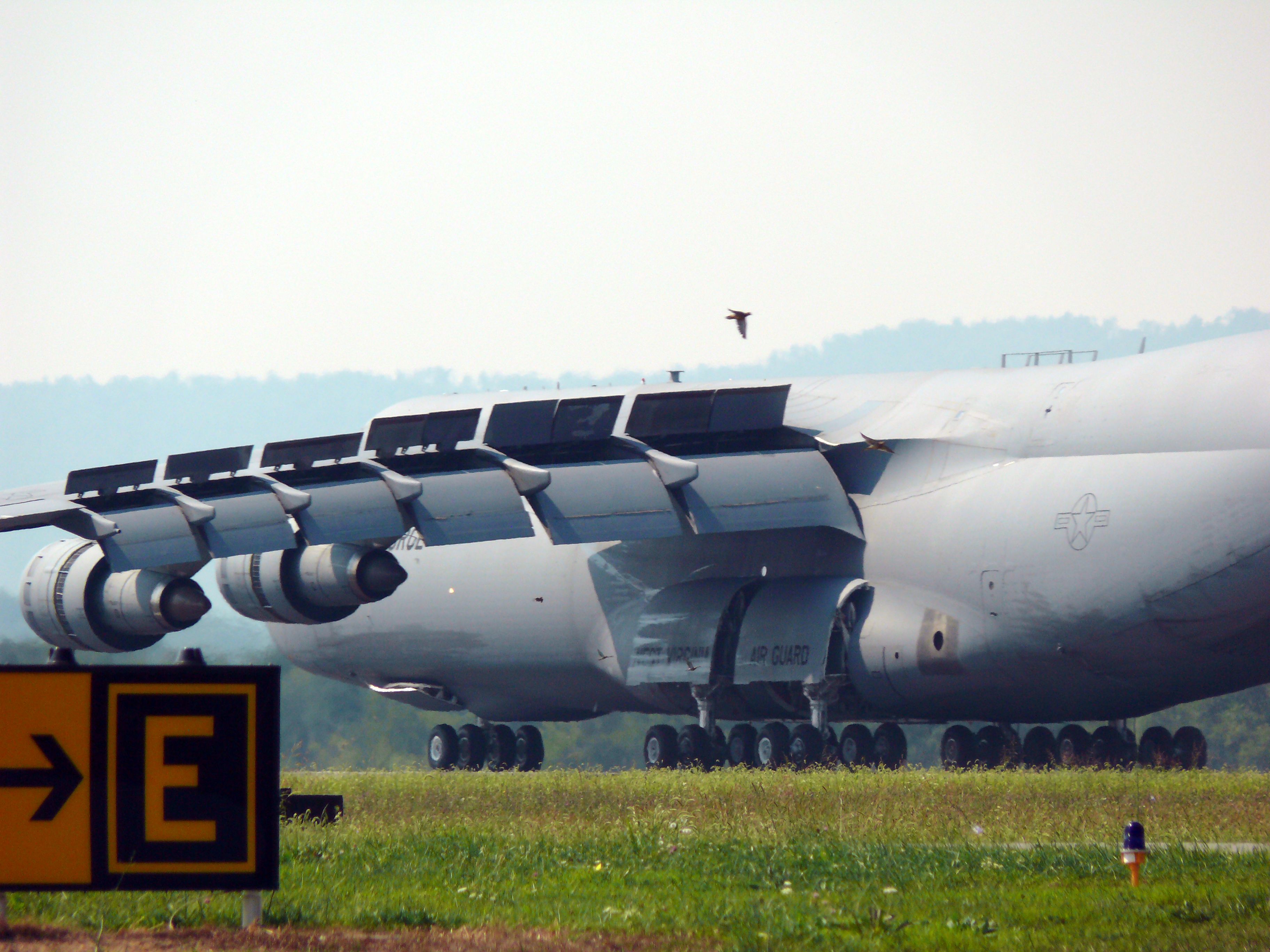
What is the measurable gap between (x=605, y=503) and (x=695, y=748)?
6.39 metres

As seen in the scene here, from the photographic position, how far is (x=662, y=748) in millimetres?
33375

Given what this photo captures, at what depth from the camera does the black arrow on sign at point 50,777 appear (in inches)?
426

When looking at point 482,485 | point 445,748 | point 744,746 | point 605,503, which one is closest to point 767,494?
point 605,503

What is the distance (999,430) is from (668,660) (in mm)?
7666

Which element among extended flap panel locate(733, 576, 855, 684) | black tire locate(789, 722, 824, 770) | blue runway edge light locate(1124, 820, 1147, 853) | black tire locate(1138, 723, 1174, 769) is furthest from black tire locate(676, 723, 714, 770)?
blue runway edge light locate(1124, 820, 1147, 853)

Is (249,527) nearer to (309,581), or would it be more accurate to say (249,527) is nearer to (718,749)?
(309,581)

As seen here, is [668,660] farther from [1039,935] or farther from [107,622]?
[1039,935]

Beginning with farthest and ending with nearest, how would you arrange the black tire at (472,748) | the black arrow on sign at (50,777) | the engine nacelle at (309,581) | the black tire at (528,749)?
1. the black tire at (472,748)
2. the black tire at (528,749)
3. the engine nacelle at (309,581)
4. the black arrow on sign at (50,777)

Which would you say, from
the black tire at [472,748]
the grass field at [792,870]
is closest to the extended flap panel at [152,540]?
the grass field at [792,870]

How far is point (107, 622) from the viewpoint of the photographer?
1186 inches

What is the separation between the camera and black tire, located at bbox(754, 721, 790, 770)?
3106 centimetres

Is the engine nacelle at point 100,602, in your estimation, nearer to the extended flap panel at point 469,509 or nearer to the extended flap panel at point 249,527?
the extended flap panel at point 249,527

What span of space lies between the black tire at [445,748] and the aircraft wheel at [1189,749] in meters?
17.4

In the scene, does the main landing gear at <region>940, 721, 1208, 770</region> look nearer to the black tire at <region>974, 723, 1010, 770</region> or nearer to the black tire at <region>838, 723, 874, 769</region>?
the black tire at <region>974, 723, 1010, 770</region>
